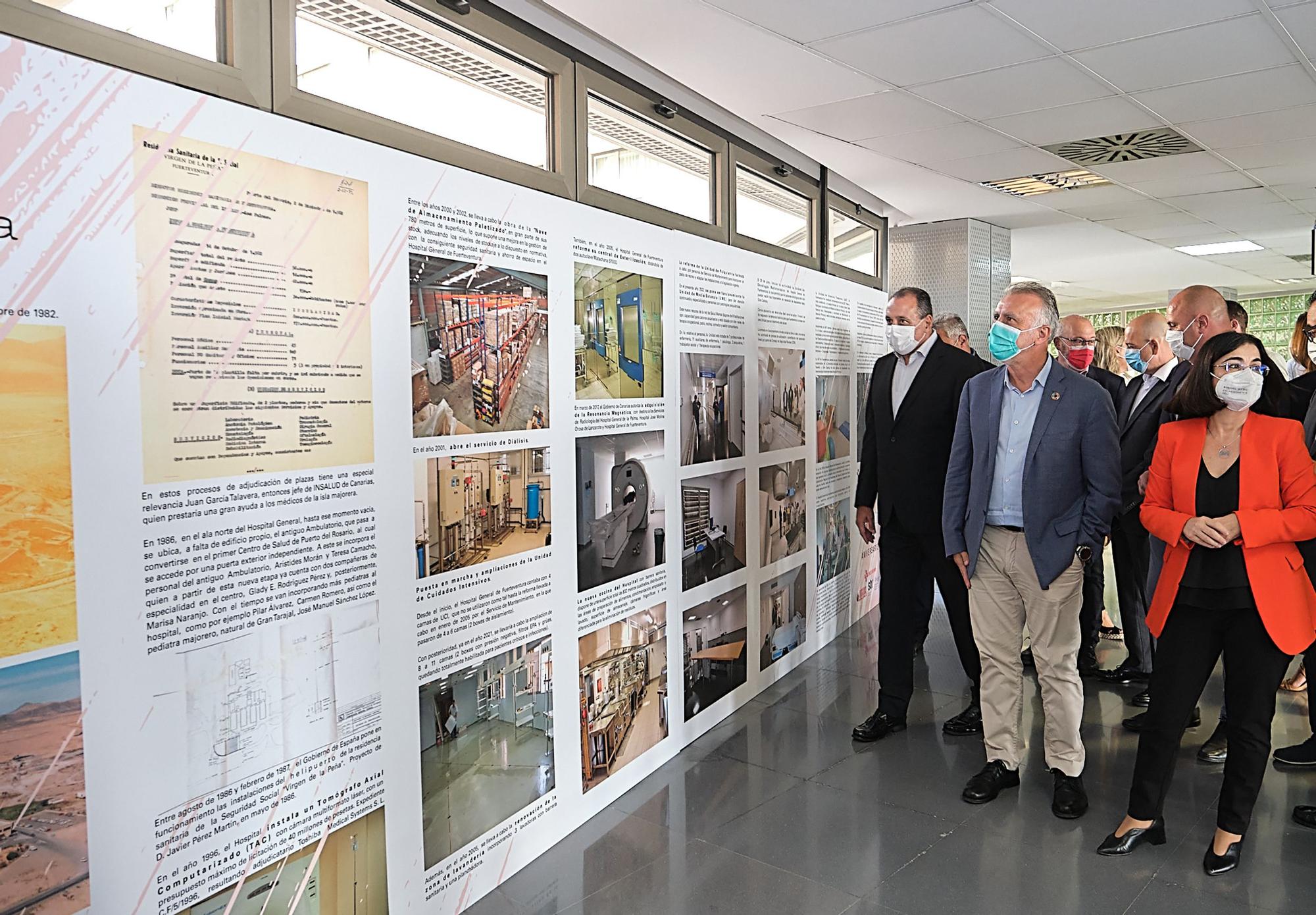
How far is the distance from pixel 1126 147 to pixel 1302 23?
78.2 inches

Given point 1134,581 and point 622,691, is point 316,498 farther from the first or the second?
point 1134,581

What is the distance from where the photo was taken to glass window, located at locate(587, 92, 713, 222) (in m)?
3.57

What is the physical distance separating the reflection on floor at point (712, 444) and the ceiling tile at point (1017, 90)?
190cm

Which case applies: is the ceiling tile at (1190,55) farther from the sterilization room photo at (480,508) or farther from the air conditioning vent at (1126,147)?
the sterilization room photo at (480,508)

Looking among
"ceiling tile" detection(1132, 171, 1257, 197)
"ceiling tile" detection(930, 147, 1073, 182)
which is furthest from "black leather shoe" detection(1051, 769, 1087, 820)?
"ceiling tile" detection(1132, 171, 1257, 197)

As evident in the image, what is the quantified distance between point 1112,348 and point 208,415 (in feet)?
17.4

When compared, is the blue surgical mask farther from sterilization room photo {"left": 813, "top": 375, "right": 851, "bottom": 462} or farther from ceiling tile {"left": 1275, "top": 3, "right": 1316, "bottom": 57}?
sterilization room photo {"left": 813, "top": 375, "right": 851, "bottom": 462}

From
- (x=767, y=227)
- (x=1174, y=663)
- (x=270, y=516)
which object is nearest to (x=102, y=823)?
(x=270, y=516)

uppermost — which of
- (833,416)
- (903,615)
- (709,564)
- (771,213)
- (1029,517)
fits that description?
(771,213)

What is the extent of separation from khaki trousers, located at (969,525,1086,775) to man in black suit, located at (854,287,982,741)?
22.0 inches

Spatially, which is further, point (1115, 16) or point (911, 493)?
point (911, 493)

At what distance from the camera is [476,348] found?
272 cm

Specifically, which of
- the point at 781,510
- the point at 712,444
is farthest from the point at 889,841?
the point at 781,510

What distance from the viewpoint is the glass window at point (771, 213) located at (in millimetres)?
4809
